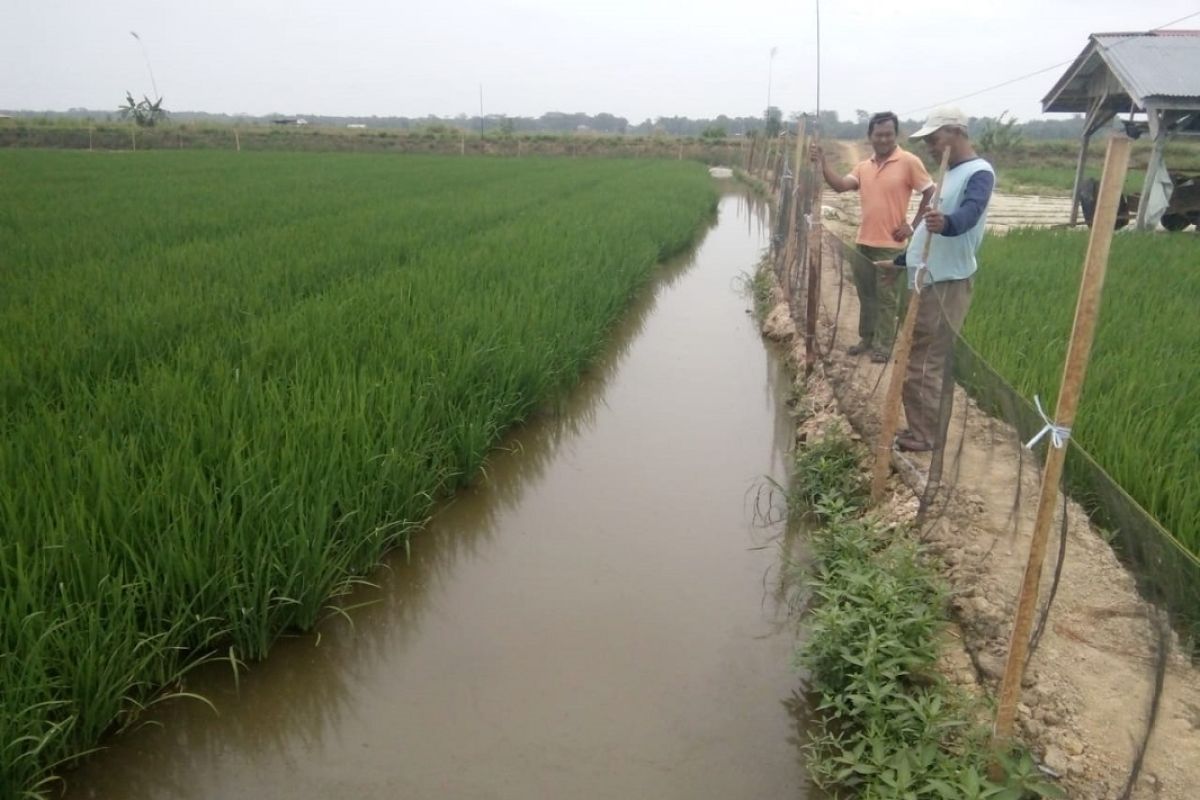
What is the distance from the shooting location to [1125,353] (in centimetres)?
404

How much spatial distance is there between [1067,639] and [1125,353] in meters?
2.42

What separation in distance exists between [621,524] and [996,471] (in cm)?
155

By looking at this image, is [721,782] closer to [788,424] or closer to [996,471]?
[996,471]

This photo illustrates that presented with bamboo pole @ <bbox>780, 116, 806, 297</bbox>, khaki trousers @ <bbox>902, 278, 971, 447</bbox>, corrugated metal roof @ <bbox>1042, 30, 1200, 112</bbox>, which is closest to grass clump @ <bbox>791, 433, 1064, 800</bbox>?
khaki trousers @ <bbox>902, 278, 971, 447</bbox>

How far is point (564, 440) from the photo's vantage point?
436 cm

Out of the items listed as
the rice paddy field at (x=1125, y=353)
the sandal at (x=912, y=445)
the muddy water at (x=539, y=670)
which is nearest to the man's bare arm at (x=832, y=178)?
the rice paddy field at (x=1125, y=353)

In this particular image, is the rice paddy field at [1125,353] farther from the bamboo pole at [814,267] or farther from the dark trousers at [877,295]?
the bamboo pole at [814,267]

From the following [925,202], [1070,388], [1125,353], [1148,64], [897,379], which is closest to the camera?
[1070,388]

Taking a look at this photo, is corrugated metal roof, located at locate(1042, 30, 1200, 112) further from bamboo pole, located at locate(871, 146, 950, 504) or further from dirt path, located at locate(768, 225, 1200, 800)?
dirt path, located at locate(768, 225, 1200, 800)

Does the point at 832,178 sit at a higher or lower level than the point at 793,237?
higher

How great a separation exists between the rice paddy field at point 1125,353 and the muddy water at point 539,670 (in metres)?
1.27

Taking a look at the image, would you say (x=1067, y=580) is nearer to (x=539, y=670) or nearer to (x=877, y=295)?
(x=539, y=670)

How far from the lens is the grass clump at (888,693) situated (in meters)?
1.85

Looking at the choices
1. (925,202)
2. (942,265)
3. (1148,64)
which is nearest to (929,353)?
(942,265)
